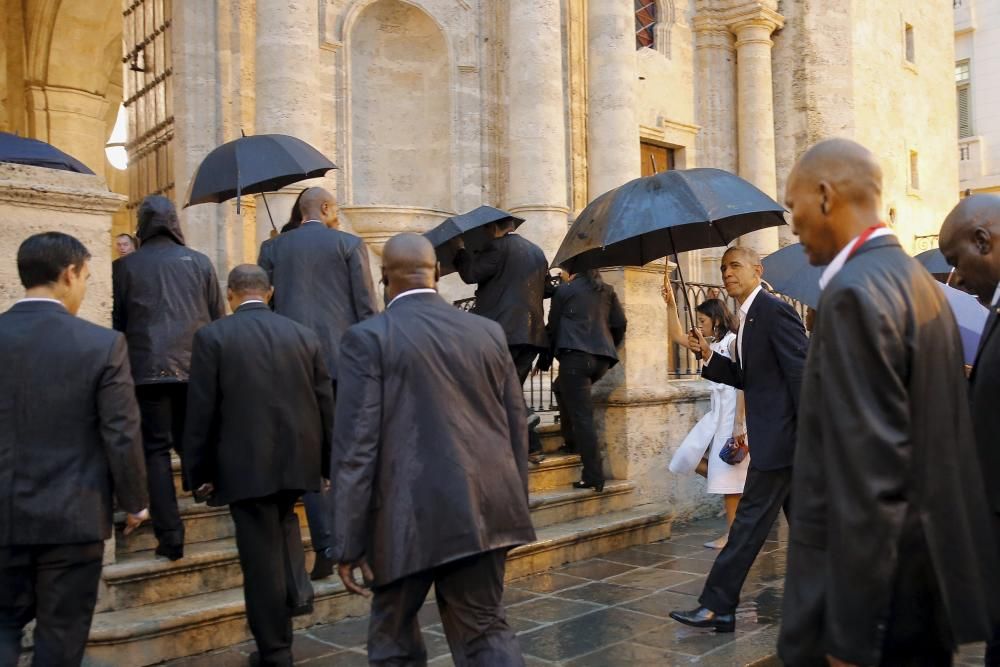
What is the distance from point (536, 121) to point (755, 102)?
715 cm

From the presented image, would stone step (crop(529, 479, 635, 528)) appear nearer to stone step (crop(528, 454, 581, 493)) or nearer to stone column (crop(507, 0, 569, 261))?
stone step (crop(528, 454, 581, 493))

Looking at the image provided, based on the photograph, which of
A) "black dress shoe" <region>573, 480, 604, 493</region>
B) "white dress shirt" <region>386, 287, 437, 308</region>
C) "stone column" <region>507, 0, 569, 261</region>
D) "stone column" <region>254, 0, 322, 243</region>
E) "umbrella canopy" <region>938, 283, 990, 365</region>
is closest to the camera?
"white dress shirt" <region>386, 287, 437, 308</region>

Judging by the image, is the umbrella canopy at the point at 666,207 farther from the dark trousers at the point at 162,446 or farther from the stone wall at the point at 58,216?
the stone wall at the point at 58,216

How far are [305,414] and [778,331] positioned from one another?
2.55 metres

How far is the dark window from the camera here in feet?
55.7

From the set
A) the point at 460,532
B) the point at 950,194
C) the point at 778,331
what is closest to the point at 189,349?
the point at 460,532

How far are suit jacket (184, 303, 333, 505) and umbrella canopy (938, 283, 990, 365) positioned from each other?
3101 millimetres

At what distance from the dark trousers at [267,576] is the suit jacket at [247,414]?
14 centimetres

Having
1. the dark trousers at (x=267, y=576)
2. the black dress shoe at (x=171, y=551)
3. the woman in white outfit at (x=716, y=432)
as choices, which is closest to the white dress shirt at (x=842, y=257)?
the dark trousers at (x=267, y=576)

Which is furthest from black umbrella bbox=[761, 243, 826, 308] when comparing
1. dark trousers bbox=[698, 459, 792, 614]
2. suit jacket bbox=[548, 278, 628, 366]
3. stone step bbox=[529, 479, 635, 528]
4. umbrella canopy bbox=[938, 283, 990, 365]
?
stone step bbox=[529, 479, 635, 528]

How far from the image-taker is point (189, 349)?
559 centimetres

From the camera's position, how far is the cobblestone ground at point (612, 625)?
5.05 metres

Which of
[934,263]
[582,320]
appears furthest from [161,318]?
[934,263]

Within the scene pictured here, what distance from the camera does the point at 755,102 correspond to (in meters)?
18.3
